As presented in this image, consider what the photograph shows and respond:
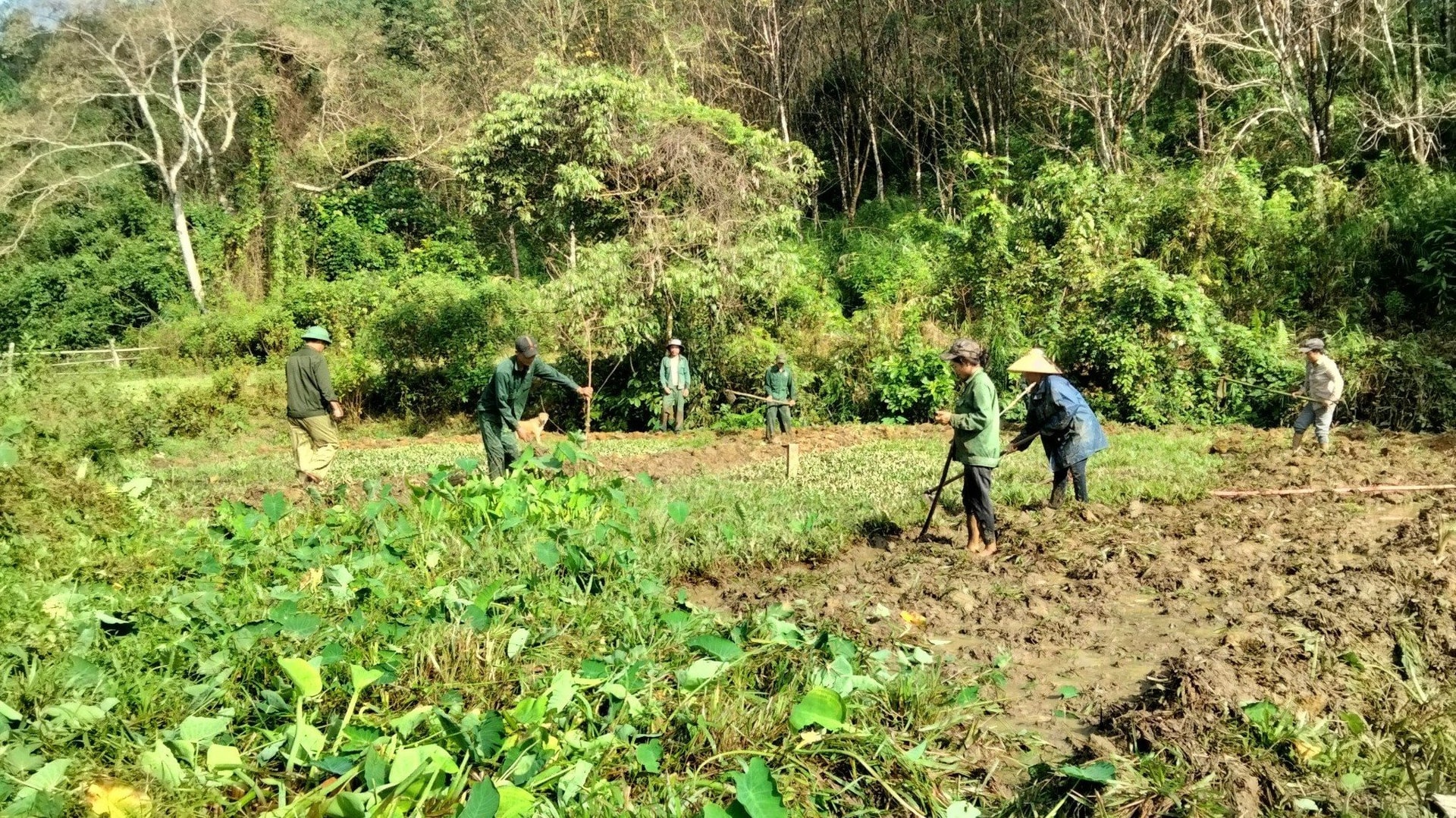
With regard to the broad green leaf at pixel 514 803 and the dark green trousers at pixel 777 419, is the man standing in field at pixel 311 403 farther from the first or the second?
the broad green leaf at pixel 514 803

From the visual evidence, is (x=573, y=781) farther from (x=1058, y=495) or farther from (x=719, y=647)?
(x=1058, y=495)

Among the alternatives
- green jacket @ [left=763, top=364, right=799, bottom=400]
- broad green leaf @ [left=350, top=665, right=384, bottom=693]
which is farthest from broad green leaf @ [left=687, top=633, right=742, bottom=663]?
green jacket @ [left=763, top=364, right=799, bottom=400]

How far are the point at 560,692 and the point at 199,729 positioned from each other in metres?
1.36

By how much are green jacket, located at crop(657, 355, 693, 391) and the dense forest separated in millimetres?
604

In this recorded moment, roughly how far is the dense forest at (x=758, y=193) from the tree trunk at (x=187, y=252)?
0.57 feet

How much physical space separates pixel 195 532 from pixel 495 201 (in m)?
12.6

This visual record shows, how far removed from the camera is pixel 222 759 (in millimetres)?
3566

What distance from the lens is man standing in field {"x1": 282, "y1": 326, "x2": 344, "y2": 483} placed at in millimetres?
9859

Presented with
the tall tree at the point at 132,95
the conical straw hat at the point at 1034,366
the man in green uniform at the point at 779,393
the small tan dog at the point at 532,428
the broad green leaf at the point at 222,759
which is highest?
the tall tree at the point at 132,95

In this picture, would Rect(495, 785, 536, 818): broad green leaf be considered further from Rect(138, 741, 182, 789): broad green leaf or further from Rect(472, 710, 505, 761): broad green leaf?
Rect(138, 741, 182, 789): broad green leaf

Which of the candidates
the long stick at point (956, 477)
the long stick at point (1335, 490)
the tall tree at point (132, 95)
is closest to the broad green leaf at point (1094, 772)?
the long stick at point (956, 477)

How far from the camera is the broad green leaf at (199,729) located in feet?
12.1

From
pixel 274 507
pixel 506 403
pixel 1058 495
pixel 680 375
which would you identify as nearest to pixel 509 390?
pixel 506 403

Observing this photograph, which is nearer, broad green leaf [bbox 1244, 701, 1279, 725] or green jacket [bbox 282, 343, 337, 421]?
broad green leaf [bbox 1244, 701, 1279, 725]
